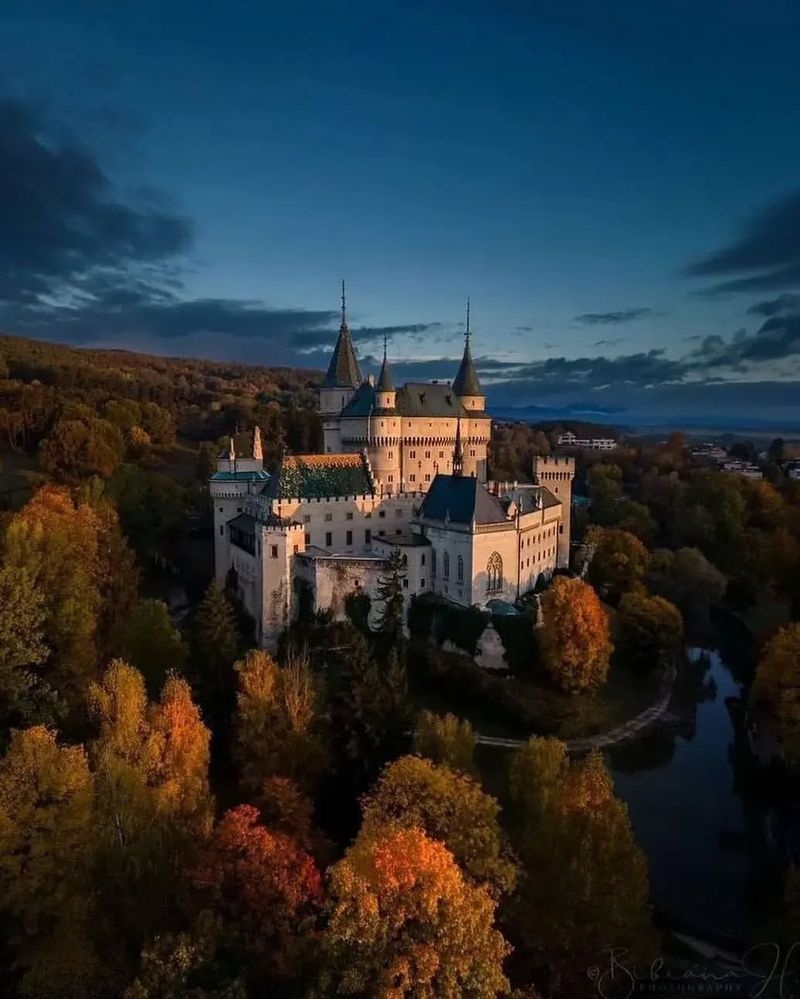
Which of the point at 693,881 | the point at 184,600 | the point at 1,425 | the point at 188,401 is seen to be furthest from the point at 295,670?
the point at 188,401

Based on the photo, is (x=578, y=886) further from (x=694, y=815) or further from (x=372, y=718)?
(x=694, y=815)

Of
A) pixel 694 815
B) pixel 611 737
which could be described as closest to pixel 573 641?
pixel 611 737

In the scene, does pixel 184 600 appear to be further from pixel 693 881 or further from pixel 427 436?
pixel 693 881

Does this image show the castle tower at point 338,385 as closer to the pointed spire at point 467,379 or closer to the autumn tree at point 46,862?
the pointed spire at point 467,379

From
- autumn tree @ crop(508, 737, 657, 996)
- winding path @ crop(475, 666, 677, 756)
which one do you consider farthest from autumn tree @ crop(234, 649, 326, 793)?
winding path @ crop(475, 666, 677, 756)

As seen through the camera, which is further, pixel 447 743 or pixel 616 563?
pixel 616 563

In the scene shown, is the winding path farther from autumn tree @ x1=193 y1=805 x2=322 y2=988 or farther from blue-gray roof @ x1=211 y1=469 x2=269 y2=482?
blue-gray roof @ x1=211 y1=469 x2=269 y2=482
